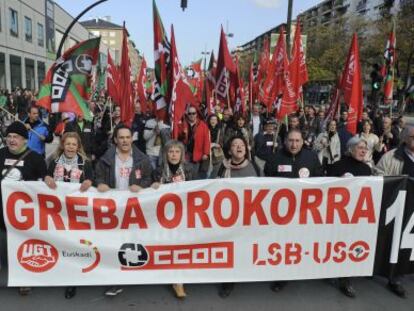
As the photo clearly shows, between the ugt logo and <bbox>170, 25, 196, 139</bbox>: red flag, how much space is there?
5.75ft

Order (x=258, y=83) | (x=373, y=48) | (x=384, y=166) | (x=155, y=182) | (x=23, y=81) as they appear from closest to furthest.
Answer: (x=155, y=182) → (x=384, y=166) → (x=258, y=83) → (x=23, y=81) → (x=373, y=48)

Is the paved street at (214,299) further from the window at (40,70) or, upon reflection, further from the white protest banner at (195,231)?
the window at (40,70)

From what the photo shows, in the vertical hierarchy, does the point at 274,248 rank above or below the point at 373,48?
below

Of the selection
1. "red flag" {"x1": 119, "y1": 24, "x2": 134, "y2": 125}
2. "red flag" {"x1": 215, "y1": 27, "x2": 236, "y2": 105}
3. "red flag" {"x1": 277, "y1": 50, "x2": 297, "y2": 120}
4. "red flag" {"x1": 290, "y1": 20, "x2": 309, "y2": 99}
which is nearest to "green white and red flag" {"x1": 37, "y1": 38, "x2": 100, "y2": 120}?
"red flag" {"x1": 119, "y1": 24, "x2": 134, "y2": 125}

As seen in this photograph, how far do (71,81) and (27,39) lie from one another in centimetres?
3247

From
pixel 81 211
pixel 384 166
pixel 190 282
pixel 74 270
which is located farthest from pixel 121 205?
pixel 384 166

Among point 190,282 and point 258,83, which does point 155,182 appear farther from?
point 258,83

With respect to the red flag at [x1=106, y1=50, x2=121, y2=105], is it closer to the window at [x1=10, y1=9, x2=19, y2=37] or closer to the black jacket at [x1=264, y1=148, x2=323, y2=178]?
the black jacket at [x1=264, y1=148, x2=323, y2=178]

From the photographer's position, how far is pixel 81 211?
365cm

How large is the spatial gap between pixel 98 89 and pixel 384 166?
15515 mm

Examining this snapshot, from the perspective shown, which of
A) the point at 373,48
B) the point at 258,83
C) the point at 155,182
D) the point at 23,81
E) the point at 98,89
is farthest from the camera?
the point at 373,48

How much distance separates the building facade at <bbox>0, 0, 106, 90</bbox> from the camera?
28750mm

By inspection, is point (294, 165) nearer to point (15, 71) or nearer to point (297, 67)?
point (297, 67)

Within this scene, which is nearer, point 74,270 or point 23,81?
point 74,270
